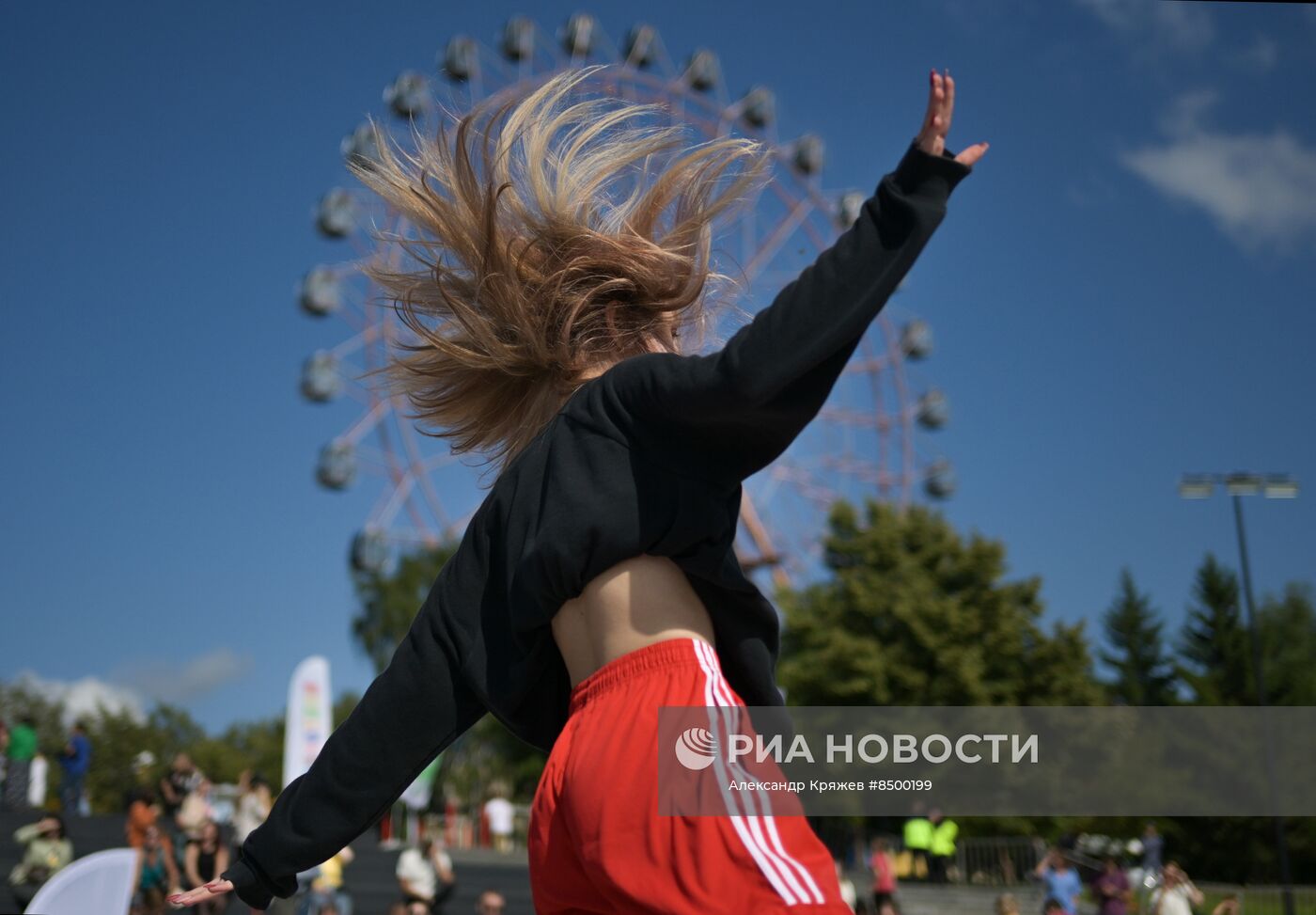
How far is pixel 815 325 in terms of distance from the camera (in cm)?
142

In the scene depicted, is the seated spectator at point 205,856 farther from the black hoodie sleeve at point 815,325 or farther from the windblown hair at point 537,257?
the black hoodie sleeve at point 815,325

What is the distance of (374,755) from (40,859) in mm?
12462

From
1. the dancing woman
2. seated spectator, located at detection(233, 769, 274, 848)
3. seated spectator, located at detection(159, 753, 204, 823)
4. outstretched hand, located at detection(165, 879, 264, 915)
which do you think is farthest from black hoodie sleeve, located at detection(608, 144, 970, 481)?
seated spectator, located at detection(159, 753, 204, 823)

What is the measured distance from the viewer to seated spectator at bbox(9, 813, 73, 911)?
12.2 m

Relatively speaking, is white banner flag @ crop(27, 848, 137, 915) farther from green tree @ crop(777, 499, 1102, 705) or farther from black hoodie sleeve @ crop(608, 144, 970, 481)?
green tree @ crop(777, 499, 1102, 705)

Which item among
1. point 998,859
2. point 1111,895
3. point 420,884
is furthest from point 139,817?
point 998,859

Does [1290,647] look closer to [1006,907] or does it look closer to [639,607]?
[1006,907]

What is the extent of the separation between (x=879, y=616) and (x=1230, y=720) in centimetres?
900

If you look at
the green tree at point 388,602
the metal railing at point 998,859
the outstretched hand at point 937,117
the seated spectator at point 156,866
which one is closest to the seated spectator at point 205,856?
the seated spectator at point 156,866

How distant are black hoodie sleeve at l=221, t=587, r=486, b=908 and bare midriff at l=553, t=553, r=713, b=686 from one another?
0.30 meters

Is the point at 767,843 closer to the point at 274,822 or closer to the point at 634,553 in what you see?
the point at 634,553

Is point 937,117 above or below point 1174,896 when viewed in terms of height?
above

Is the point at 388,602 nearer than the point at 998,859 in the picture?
No

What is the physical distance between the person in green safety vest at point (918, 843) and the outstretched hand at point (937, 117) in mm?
21304
